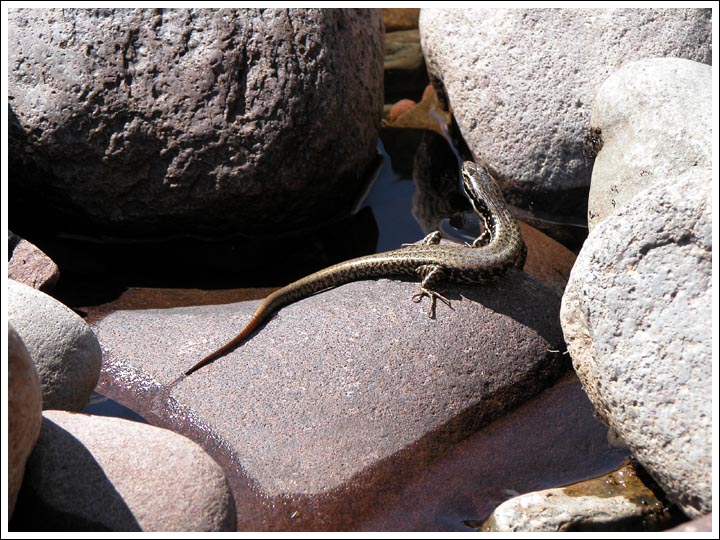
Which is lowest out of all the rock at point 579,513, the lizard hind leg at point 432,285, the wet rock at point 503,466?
the wet rock at point 503,466

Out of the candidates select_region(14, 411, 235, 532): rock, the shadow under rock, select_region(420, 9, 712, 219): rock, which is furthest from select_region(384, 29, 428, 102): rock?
the shadow under rock

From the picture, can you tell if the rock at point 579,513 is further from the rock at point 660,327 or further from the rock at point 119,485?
the rock at point 119,485

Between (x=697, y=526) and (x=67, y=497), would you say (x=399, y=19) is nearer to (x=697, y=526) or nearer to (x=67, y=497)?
(x=67, y=497)

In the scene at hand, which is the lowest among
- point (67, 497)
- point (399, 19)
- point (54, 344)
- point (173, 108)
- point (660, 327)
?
point (67, 497)

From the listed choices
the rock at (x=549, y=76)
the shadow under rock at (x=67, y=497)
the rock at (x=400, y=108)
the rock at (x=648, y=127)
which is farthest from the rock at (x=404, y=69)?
the shadow under rock at (x=67, y=497)

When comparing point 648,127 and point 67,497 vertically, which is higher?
point 648,127

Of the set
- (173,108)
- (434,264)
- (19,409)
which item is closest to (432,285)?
(434,264)
